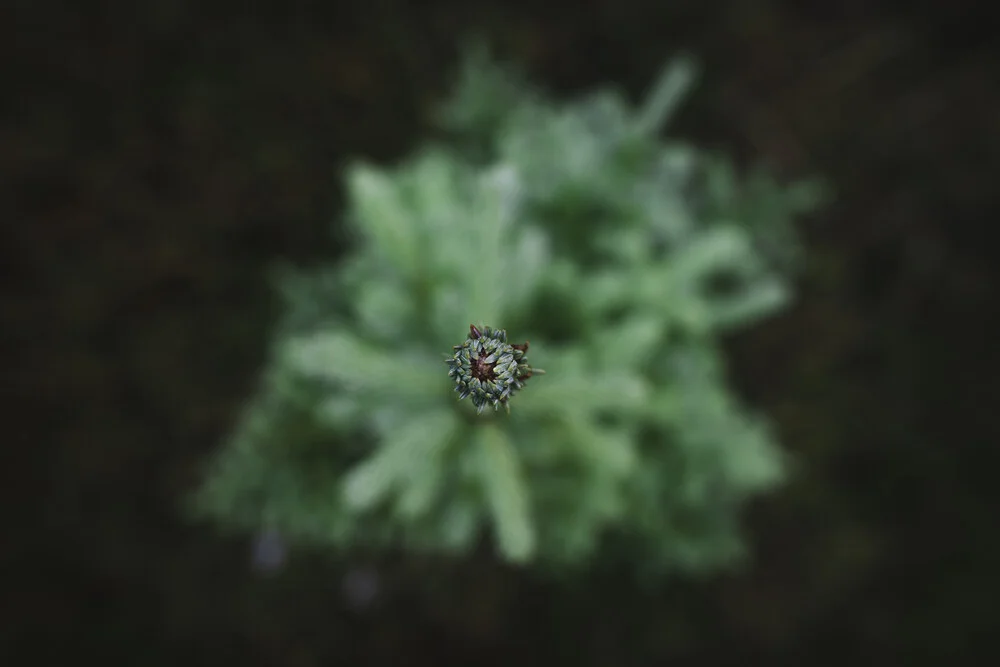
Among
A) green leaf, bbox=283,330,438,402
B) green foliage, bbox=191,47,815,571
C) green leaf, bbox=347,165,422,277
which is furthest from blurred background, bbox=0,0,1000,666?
green leaf, bbox=283,330,438,402

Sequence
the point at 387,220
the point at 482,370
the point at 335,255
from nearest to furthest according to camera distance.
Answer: the point at 482,370 < the point at 387,220 < the point at 335,255

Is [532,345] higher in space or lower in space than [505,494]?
higher

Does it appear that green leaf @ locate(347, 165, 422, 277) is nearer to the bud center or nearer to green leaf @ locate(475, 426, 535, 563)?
green leaf @ locate(475, 426, 535, 563)

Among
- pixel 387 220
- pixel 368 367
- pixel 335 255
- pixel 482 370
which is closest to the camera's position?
pixel 482 370

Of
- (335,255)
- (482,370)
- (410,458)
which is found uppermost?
(335,255)

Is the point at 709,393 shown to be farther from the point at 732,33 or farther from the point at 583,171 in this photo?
the point at 732,33

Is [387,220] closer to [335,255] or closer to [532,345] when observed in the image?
[532,345]

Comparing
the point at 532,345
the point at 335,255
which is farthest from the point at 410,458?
the point at 335,255

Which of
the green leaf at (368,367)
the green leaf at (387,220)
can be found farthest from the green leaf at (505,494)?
the green leaf at (387,220)
